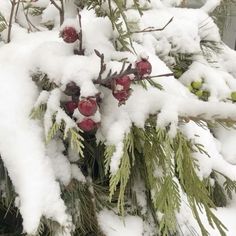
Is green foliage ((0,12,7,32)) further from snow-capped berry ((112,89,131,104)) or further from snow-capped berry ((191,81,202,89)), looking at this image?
snow-capped berry ((191,81,202,89))

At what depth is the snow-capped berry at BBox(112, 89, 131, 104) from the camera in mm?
738

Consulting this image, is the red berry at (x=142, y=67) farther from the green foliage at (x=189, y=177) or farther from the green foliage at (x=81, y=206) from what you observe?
the green foliage at (x=81, y=206)

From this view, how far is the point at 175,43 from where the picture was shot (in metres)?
1.28

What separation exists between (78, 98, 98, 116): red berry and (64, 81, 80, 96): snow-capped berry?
53 millimetres

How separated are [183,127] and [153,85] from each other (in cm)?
9

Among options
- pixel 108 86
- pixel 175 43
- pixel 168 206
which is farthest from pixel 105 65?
pixel 175 43

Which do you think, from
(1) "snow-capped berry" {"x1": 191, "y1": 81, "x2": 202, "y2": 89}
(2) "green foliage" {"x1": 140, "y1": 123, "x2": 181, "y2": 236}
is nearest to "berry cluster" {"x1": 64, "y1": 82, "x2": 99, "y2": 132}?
(2) "green foliage" {"x1": 140, "y1": 123, "x2": 181, "y2": 236}

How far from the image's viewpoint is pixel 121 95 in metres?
0.74

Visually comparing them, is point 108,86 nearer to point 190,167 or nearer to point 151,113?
point 151,113

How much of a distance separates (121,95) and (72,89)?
90 millimetres

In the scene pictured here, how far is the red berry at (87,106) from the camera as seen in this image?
2.37 feet

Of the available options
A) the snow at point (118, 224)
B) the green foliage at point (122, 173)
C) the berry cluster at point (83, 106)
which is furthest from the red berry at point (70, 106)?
the snow at point (118, 224)

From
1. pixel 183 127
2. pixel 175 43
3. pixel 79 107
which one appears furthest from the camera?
pixel 175 43

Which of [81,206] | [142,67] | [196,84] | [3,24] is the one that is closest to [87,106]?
[142,67]
